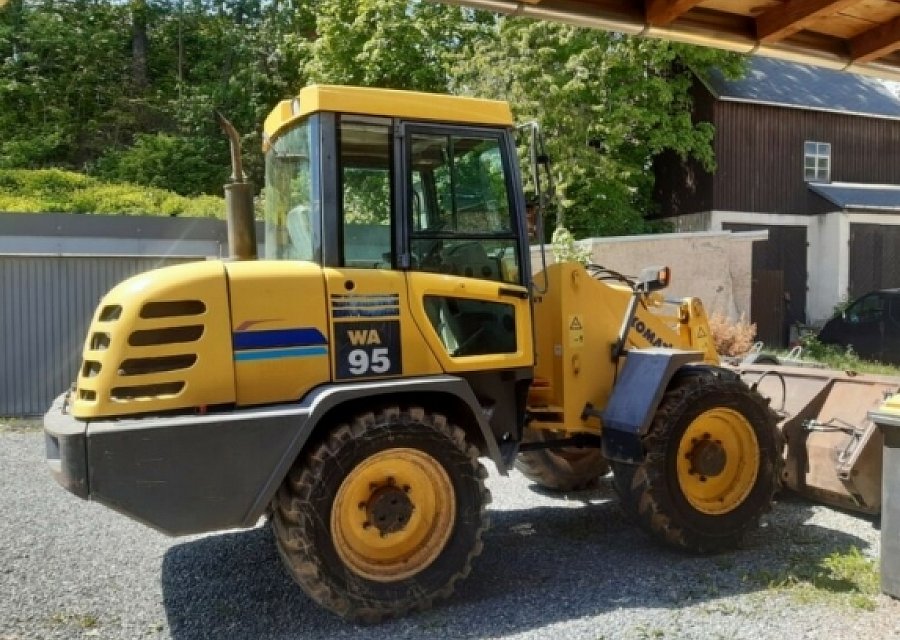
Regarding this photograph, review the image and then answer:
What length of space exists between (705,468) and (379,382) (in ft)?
7.73

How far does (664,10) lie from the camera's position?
13.8ft

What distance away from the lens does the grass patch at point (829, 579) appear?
4.71 m

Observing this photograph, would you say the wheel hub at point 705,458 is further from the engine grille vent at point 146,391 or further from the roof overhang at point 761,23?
the engine grille vent at point 146,391

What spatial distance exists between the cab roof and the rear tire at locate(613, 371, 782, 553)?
7.08 ft

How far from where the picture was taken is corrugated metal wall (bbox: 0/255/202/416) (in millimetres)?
11938

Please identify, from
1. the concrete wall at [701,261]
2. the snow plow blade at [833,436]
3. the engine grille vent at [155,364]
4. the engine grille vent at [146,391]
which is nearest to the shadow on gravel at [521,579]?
the snow plow blade at [833,436]

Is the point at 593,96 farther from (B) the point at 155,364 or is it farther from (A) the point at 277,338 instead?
(B) the point at 155,364

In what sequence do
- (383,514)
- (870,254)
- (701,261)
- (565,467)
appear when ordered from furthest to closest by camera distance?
(870,254), (701,261), (565,467), (383,514)

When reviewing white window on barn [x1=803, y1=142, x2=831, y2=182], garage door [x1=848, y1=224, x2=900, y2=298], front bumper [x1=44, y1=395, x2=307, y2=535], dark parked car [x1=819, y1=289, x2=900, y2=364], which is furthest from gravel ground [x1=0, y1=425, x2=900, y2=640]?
white window on barn [x1=803, y1=142, x2=831, y2=182]

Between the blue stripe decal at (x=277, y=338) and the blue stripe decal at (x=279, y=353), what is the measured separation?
0.02m

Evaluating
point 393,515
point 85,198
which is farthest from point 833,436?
point 85,198

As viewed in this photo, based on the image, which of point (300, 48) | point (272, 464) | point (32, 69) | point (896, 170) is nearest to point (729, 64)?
point (896, 170)

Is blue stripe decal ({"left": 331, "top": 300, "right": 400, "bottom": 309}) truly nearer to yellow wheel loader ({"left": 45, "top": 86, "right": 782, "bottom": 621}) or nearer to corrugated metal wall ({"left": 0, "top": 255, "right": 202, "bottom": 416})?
yellow wheel loader ({"left": 45, "top": 86, "right": 782, "bottom": 621})

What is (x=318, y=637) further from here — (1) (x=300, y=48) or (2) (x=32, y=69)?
(2) (x=32, y=69)
